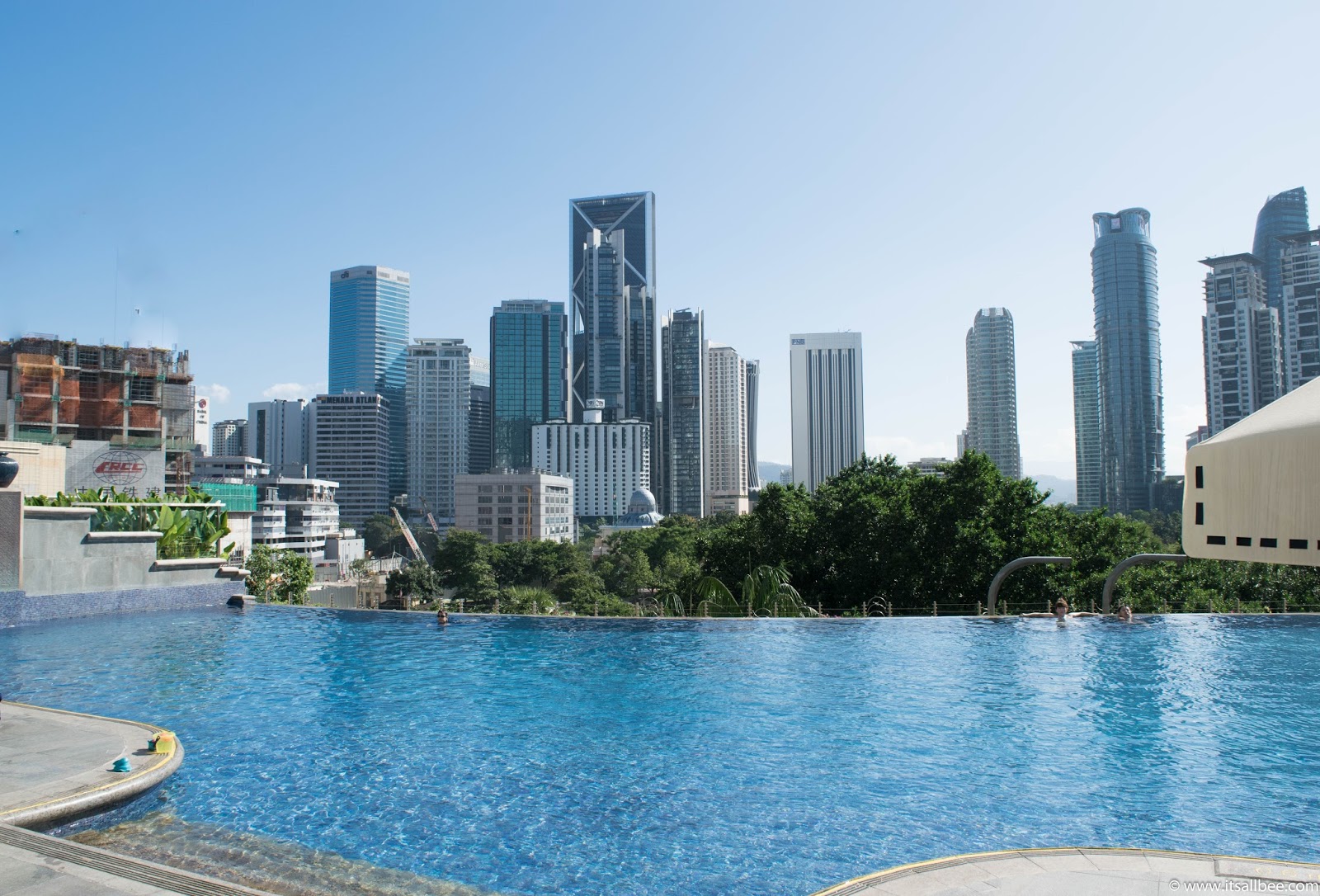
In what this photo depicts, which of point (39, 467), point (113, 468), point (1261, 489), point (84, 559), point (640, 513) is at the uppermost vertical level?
point (113, 468)

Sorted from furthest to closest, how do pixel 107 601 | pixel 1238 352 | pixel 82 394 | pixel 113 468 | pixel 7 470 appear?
pixel 1238 352 → pixel 82 394 → pixel 113 468 → pixel 107 601 → pixel 7 470

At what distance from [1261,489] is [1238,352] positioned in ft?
498

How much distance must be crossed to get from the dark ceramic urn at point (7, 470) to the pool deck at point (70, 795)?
10620 mm

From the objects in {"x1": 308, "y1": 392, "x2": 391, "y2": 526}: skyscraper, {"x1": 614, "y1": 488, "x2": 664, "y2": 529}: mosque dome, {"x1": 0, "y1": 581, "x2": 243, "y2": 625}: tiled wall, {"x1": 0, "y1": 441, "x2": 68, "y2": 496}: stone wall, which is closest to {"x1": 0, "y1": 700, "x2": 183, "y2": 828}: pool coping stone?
{"x1": 0, "y1": 581, "x2": 243, "y2": 625}: tiled wall

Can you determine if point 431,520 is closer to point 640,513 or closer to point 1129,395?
point 640,513

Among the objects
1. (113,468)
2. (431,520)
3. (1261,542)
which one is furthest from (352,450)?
(1261,542)

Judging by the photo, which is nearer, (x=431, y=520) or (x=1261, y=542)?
(x=1261, y=542)

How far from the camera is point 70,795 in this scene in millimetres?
8953

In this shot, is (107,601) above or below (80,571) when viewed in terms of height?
below

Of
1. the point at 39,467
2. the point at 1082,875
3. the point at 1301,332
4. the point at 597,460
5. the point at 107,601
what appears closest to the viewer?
the point at 1082,875

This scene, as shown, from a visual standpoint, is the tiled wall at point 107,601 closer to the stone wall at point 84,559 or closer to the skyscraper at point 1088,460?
the stone wall at point 84,559

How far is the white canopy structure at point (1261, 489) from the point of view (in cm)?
207

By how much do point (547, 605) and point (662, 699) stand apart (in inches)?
1353

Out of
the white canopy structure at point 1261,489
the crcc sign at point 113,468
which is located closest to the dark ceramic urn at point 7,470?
the white canopy structure at point 1261,489
